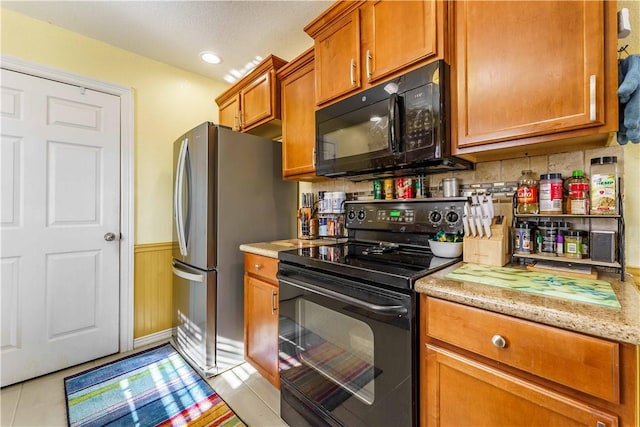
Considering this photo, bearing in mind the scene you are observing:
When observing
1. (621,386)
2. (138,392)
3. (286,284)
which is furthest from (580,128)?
(138,392)

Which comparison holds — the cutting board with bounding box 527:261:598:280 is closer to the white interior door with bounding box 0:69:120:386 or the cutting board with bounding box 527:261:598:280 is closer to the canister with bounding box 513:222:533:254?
the canister with bounding box 513:222:533:254

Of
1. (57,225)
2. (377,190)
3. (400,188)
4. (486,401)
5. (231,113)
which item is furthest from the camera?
(231,113)

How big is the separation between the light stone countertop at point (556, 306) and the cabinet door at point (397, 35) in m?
0.99

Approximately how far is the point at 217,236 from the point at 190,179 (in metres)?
0.51

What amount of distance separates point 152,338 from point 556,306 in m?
2.83

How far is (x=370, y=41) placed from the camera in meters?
1.41

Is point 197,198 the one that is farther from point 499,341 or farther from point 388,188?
point 499,341

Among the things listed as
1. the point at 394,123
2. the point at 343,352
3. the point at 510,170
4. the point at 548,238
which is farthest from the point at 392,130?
the point at 343,352

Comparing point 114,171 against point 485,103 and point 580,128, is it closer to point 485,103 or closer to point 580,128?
point 485,103

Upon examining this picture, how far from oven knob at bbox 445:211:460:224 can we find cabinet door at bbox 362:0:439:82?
0.74 meters

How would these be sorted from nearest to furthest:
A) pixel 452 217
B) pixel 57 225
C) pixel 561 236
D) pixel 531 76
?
pixel 531 76
pixel 561 236
pixel 452 217
pixel 57 225

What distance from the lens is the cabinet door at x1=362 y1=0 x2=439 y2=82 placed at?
1.19 metres

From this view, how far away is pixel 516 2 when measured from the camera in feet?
3.30

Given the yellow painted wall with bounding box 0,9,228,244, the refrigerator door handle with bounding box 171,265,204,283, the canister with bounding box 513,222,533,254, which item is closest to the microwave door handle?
the canister with bounding box 513,222,533,254
